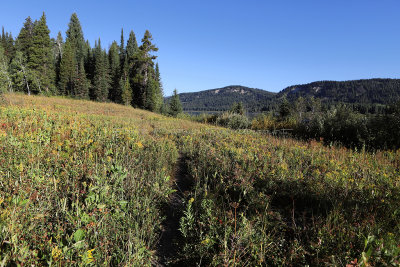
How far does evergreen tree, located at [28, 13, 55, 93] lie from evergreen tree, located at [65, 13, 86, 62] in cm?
1605

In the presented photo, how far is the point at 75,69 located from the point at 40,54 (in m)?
9.11

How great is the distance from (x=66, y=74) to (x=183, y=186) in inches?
1939

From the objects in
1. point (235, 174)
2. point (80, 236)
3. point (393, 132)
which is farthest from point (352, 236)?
point (393, 132)

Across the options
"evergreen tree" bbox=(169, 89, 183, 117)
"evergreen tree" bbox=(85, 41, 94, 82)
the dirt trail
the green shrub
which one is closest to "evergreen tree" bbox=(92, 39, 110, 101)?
"evergreen tree" bbox=(85, 41, 94, 82)

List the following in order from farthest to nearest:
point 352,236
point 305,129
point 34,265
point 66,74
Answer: point 66,74, point 305,129, point 352,236, point 34,265

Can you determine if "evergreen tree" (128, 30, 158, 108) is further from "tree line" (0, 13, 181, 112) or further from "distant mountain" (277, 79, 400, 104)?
"distant mountain" (277, 79, 400, 104)

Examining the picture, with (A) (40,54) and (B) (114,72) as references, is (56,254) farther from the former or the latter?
(B) (114,72)

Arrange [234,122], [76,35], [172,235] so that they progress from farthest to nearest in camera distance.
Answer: [76,35] < [234,122] < [172,235]

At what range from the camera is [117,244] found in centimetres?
239

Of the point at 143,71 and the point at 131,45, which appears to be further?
the point at 131,45

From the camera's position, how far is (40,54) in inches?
1319

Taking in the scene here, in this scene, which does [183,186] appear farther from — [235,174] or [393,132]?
[393,132]

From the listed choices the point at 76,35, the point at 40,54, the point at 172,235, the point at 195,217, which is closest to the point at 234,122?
the point at 195,217

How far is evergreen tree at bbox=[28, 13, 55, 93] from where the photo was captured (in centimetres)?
3275
